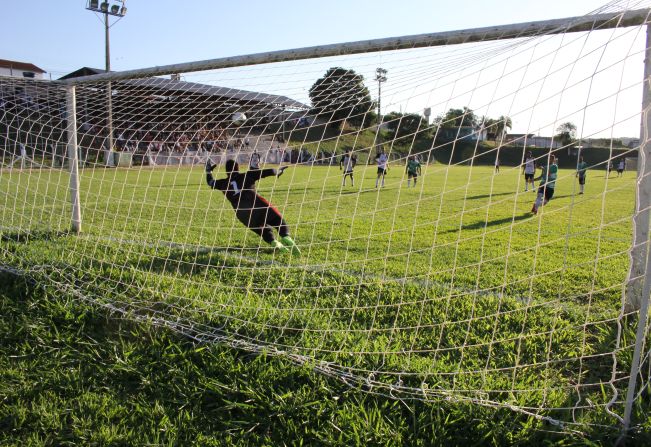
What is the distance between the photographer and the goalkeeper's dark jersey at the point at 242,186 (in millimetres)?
5707

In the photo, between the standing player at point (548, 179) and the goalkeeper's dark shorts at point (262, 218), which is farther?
the goalkeeper's dark shorts at point (262, 218)

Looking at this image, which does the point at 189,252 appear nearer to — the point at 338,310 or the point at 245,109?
the point at 245,109

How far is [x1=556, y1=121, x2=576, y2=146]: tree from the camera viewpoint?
102 inches

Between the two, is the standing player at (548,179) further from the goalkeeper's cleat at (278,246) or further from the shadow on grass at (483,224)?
the goalkeeper's cleat at (278,246)

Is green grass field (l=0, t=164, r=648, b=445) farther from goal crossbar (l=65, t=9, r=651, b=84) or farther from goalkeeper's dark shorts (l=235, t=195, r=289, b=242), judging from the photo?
goal crossbar (l=65, t=9, r=651, b=84)

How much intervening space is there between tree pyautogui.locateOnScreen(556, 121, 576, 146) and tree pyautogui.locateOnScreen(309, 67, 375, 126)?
5.12 ft

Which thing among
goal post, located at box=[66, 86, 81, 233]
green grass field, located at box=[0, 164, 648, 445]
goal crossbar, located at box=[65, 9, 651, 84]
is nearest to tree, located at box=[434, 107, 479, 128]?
green grass field, located at box=[0, 164, 648, 445]

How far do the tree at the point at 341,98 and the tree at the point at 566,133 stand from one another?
156cm

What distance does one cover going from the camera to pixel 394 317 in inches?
148

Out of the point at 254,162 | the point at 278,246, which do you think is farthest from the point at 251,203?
the point at 278,246

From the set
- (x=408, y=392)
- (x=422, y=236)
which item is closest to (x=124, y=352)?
(x=408, y=392)

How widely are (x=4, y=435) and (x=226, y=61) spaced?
2.96m

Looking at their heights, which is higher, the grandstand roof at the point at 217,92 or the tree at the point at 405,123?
the grandstand roof at the point at 217,92

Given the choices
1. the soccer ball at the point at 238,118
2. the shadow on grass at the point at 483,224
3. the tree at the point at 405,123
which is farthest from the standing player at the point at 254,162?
the shadow on grass at the point at 483,224
